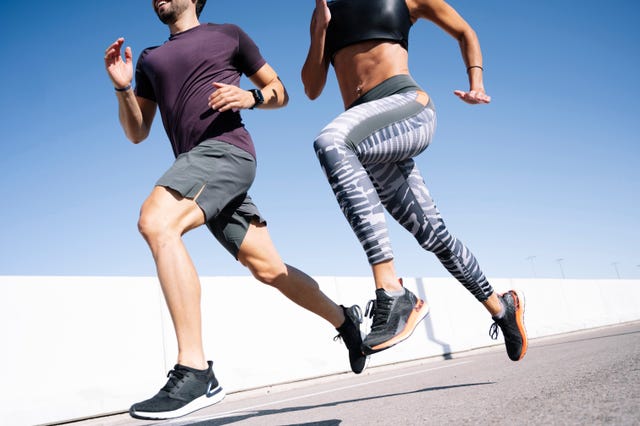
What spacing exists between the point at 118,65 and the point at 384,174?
1.64 m

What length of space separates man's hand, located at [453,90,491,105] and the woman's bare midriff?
17 centimetres

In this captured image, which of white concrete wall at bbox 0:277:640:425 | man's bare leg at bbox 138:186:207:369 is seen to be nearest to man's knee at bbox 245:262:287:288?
man's bare leg at bbox 138:186:207:369

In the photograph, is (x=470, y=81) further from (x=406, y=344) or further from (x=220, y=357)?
(x=406, y=344)

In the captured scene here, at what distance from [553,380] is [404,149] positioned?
1.78 metres

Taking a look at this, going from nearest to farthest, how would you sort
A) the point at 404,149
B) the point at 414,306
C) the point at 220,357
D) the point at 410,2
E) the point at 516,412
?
the point at 516,412
the point at 414,306
the point at 404,149
the point at 410,2
the point at 220,357

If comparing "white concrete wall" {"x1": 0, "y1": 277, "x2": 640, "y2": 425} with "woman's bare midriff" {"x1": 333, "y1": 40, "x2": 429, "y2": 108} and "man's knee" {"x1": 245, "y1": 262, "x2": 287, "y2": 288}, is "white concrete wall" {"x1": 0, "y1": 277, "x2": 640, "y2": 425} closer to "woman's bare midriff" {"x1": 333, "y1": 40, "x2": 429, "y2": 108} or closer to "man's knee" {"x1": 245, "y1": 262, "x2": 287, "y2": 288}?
"man's knee" {"x1": 245, "y1": 262, "x2": 287, "y2": 288}

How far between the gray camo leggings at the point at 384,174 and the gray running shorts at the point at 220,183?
2.01ft

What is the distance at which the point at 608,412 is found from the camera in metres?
1.80

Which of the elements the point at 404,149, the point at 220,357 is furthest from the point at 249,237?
the point at 220,357

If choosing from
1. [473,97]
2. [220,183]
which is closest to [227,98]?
[220,183]

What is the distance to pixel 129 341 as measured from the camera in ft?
25.6

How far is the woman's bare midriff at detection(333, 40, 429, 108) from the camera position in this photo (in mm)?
2842

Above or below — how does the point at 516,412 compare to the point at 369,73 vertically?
below

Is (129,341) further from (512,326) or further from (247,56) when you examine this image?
(512,326)
